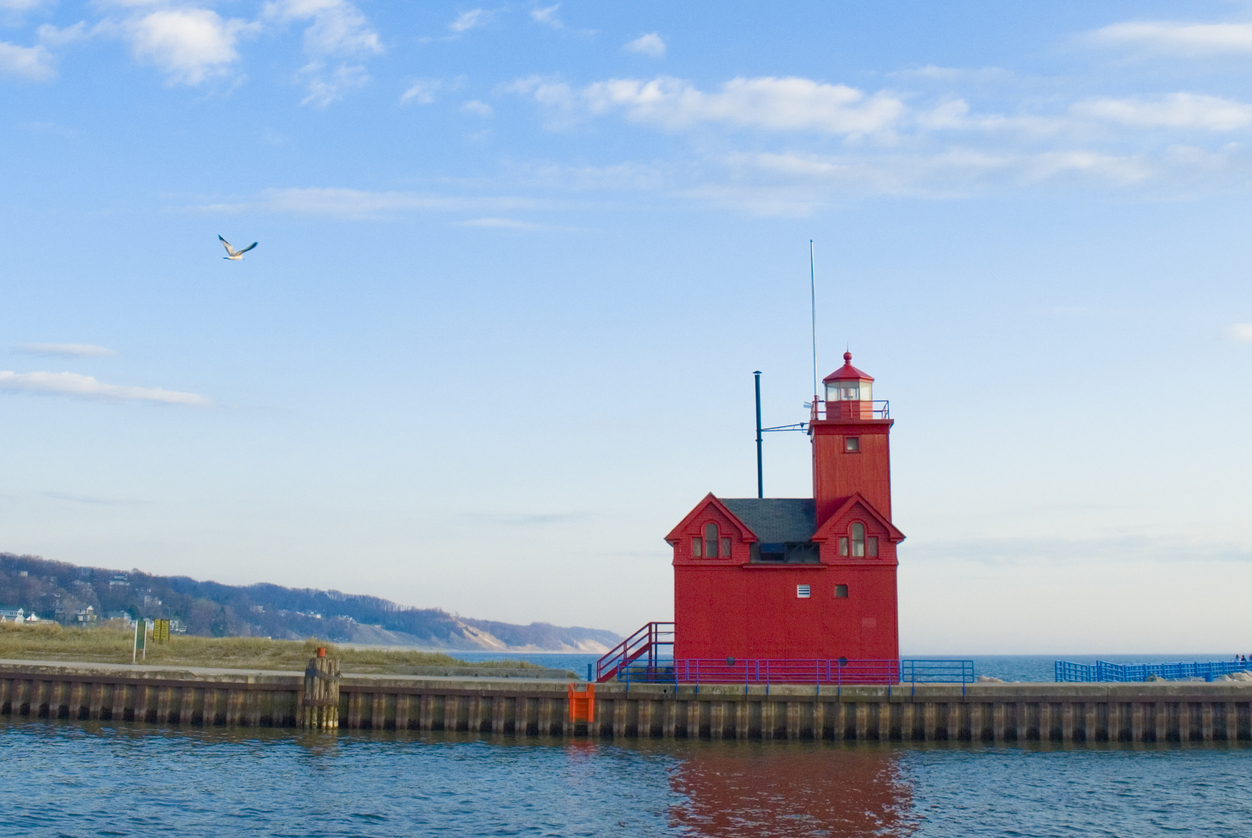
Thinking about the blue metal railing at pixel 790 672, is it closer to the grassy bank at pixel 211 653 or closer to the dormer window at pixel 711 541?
the dormer window at pixel 711 541

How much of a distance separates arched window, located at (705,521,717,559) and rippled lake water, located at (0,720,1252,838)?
317 inches

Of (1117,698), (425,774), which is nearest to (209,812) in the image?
(425,774)

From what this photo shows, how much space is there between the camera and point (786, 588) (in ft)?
153

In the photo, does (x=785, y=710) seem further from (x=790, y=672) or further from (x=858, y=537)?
(x=858, y=537)

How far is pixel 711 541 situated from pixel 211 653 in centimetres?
3112

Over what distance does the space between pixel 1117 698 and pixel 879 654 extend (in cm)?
930

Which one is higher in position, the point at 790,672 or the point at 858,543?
the point at 858,543

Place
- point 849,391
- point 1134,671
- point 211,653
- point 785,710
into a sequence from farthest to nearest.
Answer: point 211,653
point 1134,671
point 849,391
point 785,710

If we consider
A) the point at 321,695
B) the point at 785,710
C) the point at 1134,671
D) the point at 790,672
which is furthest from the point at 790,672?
the point at 321,695

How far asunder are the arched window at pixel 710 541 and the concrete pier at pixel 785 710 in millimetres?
5829

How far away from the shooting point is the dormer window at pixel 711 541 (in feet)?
155

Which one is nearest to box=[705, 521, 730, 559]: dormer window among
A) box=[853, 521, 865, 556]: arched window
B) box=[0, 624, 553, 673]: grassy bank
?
box=[853, 521, 865, 556]: arched window

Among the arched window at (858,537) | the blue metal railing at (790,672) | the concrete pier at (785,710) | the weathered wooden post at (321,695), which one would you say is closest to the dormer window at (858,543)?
the arched window at (858,537)

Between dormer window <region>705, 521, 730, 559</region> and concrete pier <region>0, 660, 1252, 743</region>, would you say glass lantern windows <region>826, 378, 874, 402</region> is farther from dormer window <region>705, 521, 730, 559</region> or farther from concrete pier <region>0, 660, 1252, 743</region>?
concrete pier <region>0, 660, 1252, 743</region>
